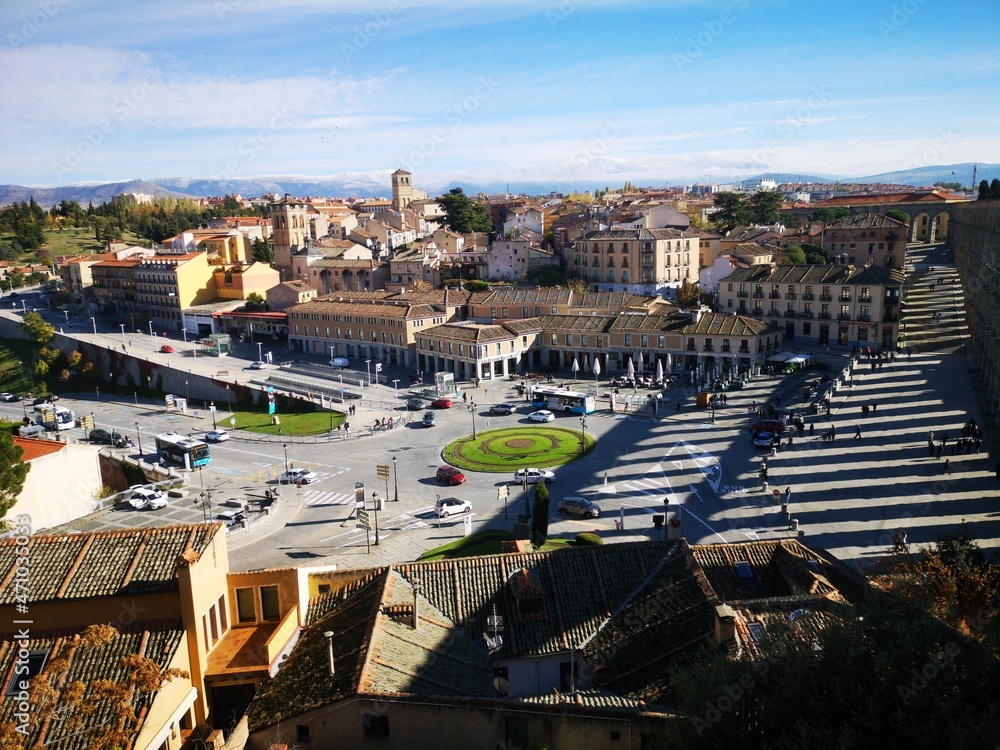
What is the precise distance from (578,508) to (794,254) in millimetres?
60582

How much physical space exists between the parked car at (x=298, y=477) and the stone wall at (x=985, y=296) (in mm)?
37748

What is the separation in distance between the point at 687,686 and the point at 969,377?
50.6m

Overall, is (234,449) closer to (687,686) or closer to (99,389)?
(99,389)

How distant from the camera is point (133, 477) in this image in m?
44.4

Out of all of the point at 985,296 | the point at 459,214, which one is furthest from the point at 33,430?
the point at 985,296

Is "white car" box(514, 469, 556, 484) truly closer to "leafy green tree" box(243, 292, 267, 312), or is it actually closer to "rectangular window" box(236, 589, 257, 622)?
"rectangular window" box(236, 589, 257, 622)

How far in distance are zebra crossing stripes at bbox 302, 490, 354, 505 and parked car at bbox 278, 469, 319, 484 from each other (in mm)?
1375

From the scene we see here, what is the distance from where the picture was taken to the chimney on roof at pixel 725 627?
1423 cm

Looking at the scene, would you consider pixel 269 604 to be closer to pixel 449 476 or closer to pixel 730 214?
pixel 449 476

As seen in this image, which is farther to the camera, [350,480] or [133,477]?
[133,477]

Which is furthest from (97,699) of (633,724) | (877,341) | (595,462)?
(877,341)

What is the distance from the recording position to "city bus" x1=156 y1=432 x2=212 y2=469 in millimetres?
43781

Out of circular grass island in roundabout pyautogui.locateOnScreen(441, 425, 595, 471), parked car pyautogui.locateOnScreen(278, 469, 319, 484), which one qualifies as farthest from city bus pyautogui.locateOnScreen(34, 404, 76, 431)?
circular grass island in roundabout pyautogui.locateOnScreen(441, 425, 595, 471)

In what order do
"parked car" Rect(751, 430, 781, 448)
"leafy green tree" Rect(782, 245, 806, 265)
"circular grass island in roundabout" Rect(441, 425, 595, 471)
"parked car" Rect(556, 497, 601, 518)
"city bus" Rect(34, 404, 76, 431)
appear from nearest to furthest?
"parked car" Rect(556, 497, 601, 518) → "parked car" Rect(751, 430, 781, 448) → "circular grass island in roundabout" Rect(441, 425, 595, 471) → "city bus" Rect(34, 404, 76, 431) → "leafy green tree" Rect(782, 245, 806, 265)
